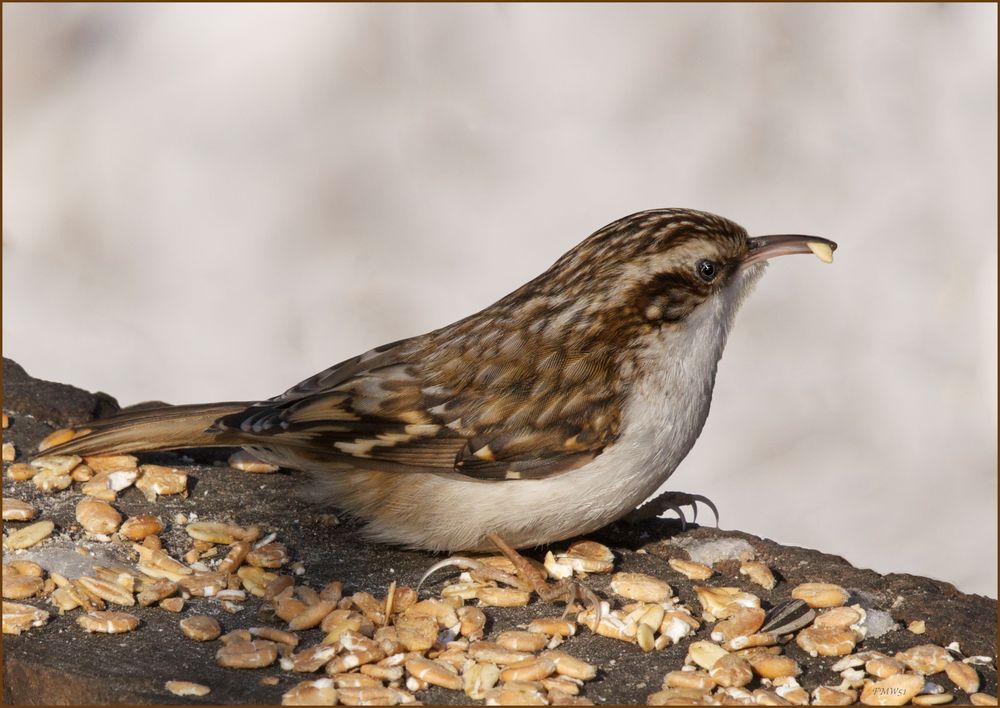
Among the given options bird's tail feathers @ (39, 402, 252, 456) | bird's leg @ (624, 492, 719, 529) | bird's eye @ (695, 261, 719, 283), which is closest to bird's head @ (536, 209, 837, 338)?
bird's eye @ (695, 261, 719, 283)

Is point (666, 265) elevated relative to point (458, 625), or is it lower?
elevated

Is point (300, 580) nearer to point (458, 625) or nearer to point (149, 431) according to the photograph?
point (458, 625)

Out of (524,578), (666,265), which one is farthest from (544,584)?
(666,265)

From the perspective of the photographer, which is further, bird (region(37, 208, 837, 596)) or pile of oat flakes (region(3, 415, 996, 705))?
bird (region(37, 208, 837, 596))

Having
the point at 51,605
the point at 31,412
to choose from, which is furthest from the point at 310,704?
A: the point at 31,412

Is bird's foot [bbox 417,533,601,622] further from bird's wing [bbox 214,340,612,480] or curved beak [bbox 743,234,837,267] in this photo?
curved beak [bbox 743,234,837,267]

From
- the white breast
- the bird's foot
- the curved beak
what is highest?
the curved beak

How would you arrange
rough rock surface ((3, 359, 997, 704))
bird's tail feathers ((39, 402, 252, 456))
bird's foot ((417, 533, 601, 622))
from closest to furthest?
rough rock surface ((3, 359, 997, 704)) → bird's foot ((417, 533, 601, 622)) → bird's tail feathers ((39, 402, 252, 456))
